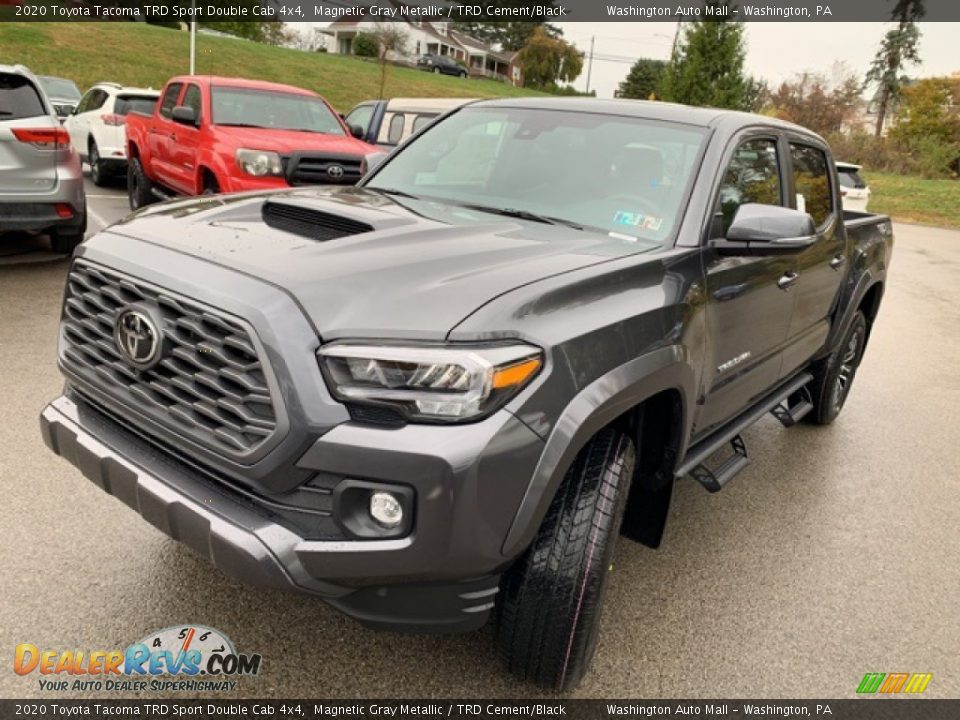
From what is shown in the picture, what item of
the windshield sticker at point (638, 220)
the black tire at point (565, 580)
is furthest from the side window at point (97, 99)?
the black tire at point (565, 580)

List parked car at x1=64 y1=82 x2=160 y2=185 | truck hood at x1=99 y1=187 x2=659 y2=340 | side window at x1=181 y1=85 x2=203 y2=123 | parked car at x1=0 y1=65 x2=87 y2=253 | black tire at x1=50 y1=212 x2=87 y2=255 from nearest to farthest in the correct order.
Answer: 1. truck hood at x1=99 y1=187 x2=659 y2=340
2. parked car at x1=0 y1=65 x2=87 y2=253
3. black tire at x1=50 y1=212 x2=87 y2=255
4. side window at x1=181 y1=85 x2=203 y2=123
5. parked car at x1=64 y1=82 x2=160 y2=185

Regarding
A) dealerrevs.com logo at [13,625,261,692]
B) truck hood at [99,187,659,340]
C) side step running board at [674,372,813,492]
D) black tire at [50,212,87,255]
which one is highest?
truck hood at [99,187,659,340]

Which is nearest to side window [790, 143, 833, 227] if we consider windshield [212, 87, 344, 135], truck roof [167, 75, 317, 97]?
windshield [212, 87, 344, 135]

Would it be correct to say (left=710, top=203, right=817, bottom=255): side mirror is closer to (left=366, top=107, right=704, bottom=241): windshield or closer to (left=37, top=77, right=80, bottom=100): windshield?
(left=366, top=107, right=704, bottom=241): windshield

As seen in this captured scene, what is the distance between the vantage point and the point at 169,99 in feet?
32.2

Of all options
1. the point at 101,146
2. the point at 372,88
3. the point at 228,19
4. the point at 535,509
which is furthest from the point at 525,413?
the point at 228,19

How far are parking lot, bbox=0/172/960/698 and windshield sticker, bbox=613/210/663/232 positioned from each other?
54.2 inches

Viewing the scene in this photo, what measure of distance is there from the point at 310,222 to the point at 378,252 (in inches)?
19.0

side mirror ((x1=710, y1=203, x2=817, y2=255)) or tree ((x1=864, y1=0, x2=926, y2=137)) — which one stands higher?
tree ((x1=864, y1=0, x2=926, y2=137))

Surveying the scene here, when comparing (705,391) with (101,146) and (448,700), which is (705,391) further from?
(101,146)

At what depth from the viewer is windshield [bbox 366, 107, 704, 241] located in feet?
10.1

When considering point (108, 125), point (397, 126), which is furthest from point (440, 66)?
point (397, 126)

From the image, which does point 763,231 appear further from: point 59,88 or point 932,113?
point 932,113

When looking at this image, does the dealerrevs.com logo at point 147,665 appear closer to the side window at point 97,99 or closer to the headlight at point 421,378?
the headlight at point 421,378
